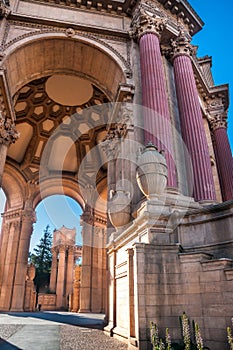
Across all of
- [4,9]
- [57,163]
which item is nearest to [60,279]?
[57,163]

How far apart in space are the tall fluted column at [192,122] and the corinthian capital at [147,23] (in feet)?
3.63

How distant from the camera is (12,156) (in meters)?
24.6

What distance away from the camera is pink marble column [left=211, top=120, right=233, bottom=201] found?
50.9 feet

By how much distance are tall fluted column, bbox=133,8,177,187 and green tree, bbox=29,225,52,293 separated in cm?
3843

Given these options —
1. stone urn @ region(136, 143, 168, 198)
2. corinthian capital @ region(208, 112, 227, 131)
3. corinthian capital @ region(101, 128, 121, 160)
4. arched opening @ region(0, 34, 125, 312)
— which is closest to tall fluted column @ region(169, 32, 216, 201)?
corinthian capital @ region(101, 128, 121, 160)

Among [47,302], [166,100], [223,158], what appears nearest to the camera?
[166,100]

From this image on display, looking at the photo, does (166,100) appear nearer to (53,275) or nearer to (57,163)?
(57,163)

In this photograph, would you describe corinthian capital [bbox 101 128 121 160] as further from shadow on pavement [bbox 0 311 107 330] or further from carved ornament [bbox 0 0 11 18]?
carved ornament [bbox 0 0 11 18]

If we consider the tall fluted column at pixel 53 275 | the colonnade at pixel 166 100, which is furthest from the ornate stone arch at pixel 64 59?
the tall fluted column at pixel 53 275

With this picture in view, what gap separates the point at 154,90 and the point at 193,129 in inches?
83.8

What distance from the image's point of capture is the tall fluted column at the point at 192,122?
976cm

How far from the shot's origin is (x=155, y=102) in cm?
1013

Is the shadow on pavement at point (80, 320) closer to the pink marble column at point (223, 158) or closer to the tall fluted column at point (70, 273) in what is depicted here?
the pink marble column at point (223, 158)

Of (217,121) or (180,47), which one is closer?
(180,47)
